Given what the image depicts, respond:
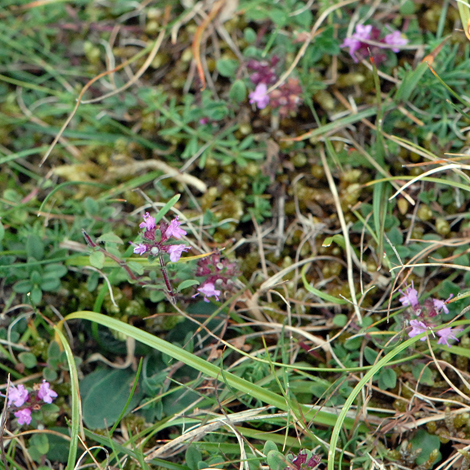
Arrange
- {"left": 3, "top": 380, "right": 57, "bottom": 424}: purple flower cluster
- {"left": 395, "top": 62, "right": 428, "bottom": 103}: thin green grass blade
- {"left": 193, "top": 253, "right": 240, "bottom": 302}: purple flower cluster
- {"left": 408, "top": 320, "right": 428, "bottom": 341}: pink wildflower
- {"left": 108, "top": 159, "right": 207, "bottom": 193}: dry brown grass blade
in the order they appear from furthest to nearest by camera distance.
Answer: {"left": 108, "top": 159, "right": 207, "bottom": 193}: dry brown grass blade → {"left": 395, "top": 62, "right": 428, "bottom": 103}: thin green grass blade → {"left": 193, "top": 253, "right": 240, "bottom": 302}: purple flower cluster → {"left": 3, "top": 380, "right": 57, "bottom": 424}: purple flower cluster → {"left": 408, "top": 320, "right": 428, "bottom": 341}: pink wildflower

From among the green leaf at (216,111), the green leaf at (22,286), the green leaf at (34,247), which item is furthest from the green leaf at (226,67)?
the green leaf at (22,286)

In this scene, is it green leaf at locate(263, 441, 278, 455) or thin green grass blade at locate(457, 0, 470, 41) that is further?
thin green grass blade at locate(457, 0, 470, 41)

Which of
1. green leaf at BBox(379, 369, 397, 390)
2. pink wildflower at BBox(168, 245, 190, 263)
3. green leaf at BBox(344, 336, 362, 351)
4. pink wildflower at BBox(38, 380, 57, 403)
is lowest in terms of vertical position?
pink wildflower at BBox(38, 380, 57, 403)

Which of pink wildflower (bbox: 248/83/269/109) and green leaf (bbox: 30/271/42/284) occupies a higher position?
pink wildflower (bbox: 248/83/269/109)

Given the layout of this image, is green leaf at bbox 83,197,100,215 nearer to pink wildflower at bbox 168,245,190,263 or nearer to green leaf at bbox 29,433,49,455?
pink wildflower at bbox 168,245,190,263

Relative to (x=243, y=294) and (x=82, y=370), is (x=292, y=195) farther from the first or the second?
(x=82, y=370)

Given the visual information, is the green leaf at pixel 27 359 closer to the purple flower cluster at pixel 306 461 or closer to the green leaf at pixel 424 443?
the purple flower cluster at pixel 306 461

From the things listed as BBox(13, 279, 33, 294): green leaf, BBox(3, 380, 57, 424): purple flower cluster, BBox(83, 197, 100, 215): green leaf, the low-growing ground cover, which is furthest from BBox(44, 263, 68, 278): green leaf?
BBox(3, 380, 57, 424): purple flower cluster
